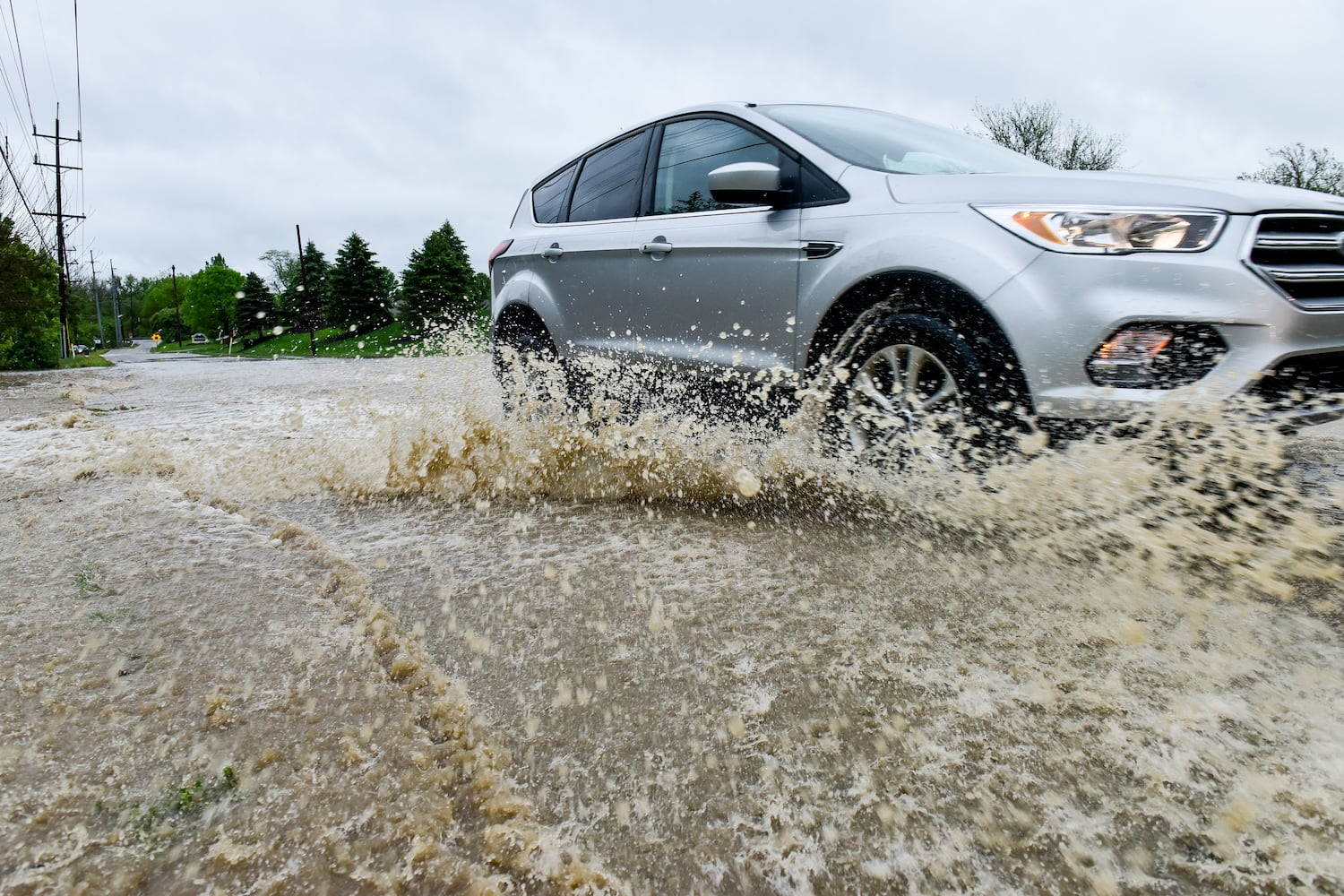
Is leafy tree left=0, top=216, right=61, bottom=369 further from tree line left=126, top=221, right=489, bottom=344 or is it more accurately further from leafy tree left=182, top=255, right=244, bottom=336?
leafy tree left=182, top=255, right=244, bottom=336

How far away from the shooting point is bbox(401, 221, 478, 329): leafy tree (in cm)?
4169

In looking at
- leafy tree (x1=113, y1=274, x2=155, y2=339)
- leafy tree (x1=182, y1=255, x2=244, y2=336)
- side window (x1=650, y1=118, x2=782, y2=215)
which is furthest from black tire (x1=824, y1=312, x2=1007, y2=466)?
leafy tree (x1=113, y1=274, x2=155, y2=339)

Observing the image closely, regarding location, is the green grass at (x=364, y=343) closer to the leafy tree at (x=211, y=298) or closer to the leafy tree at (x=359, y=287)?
the leafy tree at (x=359, y=287)

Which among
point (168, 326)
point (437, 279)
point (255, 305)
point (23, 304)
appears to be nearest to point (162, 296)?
point (168, 326)

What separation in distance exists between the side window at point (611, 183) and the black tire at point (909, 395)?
1748mm

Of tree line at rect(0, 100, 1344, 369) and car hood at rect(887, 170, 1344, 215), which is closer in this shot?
car hood at rect(887, 170, 1344, 215)

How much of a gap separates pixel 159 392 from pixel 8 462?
195 inches

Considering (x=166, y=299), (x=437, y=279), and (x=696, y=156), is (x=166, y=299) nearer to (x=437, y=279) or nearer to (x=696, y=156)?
(x=437, y=279)

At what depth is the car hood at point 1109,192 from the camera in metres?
2.39

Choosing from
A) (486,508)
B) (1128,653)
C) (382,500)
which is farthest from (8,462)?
(1128,653)

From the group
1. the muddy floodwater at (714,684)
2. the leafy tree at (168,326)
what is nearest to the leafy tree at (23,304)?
the muddy floodwater at (714,684)

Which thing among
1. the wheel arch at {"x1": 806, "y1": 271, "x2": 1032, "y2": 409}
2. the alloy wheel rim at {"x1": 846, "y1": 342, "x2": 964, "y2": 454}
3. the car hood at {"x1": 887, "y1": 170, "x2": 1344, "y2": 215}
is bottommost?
the alloy wheel rim at {"x1": 846, "y1": 342, "x2": 964, "y2": 454}

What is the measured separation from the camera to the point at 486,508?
3.54 metres

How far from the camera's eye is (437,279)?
4297cm
